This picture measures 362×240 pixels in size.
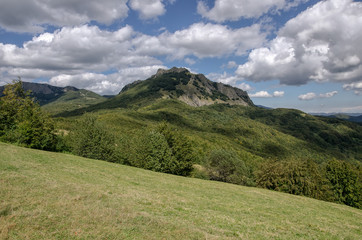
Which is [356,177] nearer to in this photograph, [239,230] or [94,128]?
[239,230]

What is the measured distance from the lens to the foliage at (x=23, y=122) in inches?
1790

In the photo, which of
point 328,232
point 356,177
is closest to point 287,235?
point 328,232

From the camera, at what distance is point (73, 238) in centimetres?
984

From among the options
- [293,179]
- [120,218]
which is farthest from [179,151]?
[120,218]

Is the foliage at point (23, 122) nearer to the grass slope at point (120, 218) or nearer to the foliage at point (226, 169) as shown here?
the grass slope at point (120, 218)

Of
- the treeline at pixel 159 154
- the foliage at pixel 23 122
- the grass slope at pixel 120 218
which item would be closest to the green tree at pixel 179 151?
the treeline at pixel 159 154

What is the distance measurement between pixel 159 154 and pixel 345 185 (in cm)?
6528

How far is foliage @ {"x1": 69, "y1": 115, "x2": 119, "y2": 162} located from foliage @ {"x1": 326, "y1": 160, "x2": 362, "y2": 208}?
248 ft

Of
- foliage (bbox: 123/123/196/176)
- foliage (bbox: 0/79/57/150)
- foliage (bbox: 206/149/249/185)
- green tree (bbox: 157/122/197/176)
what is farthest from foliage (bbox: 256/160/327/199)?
foliage (bbox: 0/79/57/150)

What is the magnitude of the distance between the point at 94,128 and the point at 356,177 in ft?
288

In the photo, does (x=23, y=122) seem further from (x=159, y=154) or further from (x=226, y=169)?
(x=226, y=169)

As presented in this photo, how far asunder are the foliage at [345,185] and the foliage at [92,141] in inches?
2978

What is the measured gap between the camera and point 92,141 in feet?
176

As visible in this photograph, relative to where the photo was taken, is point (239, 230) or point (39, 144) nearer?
point (239, 230)
